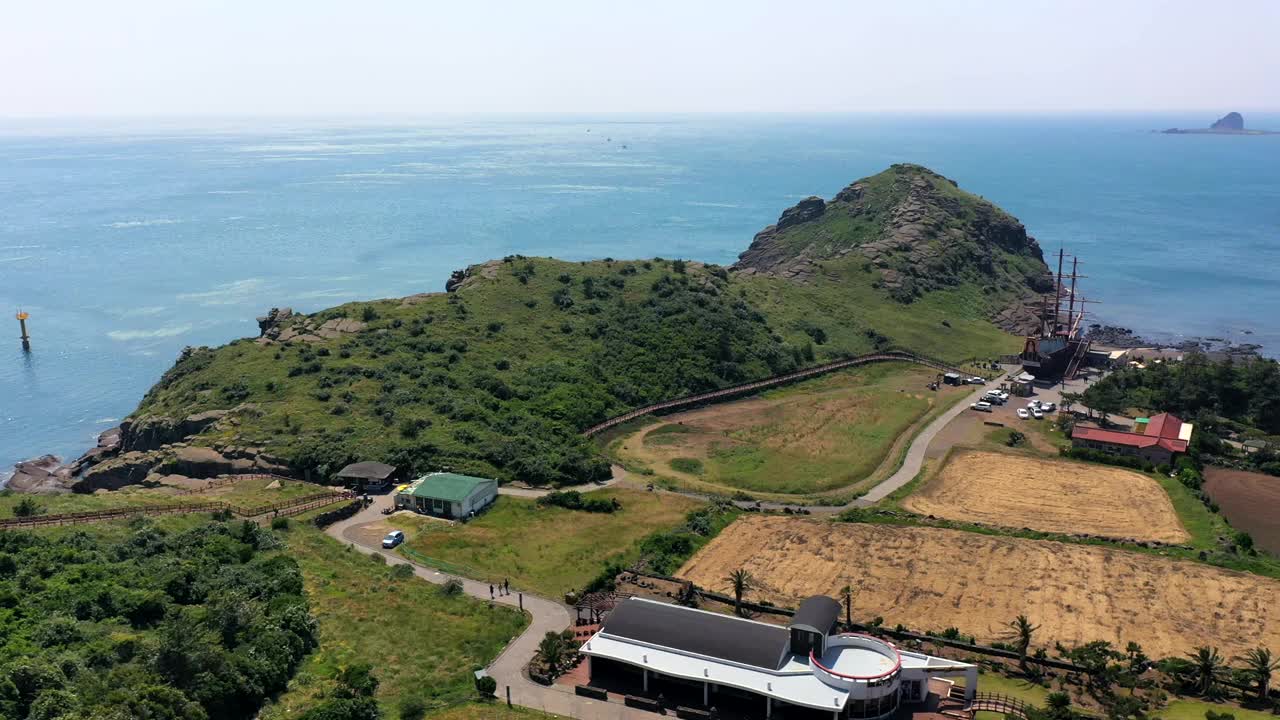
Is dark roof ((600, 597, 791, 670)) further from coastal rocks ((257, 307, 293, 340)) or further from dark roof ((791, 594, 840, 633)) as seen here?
coastal rocks ((257, 307, 293, 340))

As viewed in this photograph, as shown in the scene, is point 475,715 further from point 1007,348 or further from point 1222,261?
point 1222,261

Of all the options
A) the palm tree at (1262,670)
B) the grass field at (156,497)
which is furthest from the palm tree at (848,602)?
the grass field at (156,497)

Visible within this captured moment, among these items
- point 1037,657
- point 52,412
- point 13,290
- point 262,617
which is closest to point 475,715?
point 262,617

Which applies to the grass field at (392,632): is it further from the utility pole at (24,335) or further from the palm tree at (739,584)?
the utility pole at (24,335)

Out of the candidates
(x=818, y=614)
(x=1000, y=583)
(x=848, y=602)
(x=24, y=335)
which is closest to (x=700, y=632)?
(x=818, y=614)

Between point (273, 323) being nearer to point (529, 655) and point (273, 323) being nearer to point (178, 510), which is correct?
point (178, 510)

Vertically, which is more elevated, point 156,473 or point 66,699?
point 66,699
